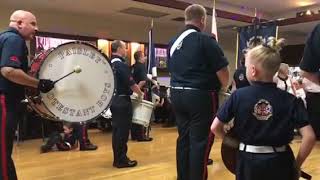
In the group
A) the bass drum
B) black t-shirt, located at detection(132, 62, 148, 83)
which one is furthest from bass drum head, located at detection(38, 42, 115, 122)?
black t-shirt, located at detection(132, 62, 148, 83)

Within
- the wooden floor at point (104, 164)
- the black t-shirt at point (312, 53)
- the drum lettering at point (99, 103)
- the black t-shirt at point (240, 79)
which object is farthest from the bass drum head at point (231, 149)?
the black t-shirt at point (240, 79)

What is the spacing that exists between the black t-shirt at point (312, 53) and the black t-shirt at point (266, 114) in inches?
9.5

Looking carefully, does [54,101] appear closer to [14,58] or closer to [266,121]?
[14,58]

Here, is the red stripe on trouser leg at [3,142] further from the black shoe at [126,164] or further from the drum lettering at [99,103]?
the black shoe at [126,164]

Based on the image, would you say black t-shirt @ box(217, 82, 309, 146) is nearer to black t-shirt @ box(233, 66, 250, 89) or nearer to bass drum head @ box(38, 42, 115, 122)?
bass drum head @ box(38, 42, 115, 122)

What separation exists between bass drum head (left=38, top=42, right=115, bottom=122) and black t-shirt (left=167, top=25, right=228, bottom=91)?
0.64m

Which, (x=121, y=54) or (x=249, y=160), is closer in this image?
(x=249, y=160)

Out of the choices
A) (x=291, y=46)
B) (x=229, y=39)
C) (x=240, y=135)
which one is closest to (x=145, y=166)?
(x=240, y=135)

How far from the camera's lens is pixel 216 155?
485 centimetres

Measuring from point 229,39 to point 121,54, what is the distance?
Answer: 749cm

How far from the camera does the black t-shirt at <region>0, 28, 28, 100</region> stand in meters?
2.38

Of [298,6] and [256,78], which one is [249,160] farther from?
[298,6]

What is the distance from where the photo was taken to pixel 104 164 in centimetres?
430

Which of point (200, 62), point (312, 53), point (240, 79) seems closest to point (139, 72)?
point (240, 79)
